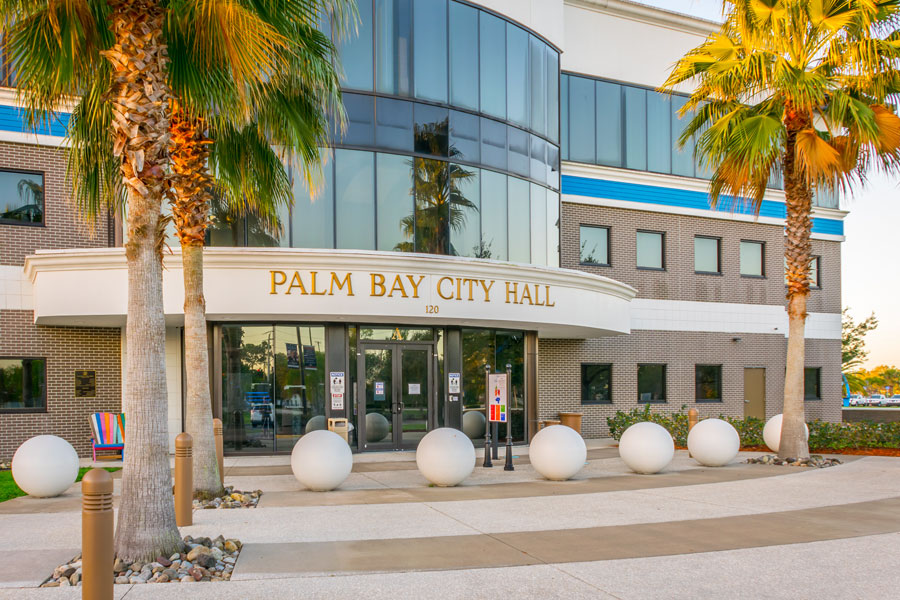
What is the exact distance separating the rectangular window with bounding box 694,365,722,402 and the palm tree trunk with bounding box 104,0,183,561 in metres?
22.8

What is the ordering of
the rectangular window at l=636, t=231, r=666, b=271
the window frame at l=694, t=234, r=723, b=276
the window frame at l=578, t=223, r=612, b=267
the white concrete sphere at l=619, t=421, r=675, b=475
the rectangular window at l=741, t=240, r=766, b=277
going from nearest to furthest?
the white concrete sphere at l=619, t=421, r=675, b=475, the window frame at l=578, t=223, r=612, b=267, the rectangular window at l=636, t=231, r=666, b=271, the window frame at l=694, t=234, r=723, b=276, the rectangular window at l=741, t=240, r=766, b=277

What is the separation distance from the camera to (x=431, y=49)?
64.6 feet

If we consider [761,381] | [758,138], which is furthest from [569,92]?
[761,381]

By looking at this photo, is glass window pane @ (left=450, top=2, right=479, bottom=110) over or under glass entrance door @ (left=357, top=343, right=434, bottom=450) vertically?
over

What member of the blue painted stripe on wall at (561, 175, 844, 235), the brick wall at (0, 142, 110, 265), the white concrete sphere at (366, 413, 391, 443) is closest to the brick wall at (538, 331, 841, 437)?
the blue painted stripe on wall at (561, 175, 844, 235)

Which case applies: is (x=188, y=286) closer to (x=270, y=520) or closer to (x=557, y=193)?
(x=270, y=520)

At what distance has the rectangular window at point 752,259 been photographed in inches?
1148

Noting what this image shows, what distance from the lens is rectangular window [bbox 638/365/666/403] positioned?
87.6ft

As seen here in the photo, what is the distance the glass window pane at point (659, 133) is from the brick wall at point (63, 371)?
59.0 ft

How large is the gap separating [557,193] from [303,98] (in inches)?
475

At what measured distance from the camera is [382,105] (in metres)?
19.0

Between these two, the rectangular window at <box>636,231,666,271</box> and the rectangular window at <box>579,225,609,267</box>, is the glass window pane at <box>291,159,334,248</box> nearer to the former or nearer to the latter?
the rectangular window at <box>579,225,609,267</box>

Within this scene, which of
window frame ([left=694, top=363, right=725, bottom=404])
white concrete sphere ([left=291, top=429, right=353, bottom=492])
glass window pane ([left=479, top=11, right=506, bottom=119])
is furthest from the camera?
window frame ([left=694, top=363, right=725, bottom=404])

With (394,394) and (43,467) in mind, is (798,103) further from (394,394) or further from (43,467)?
(43,467)
